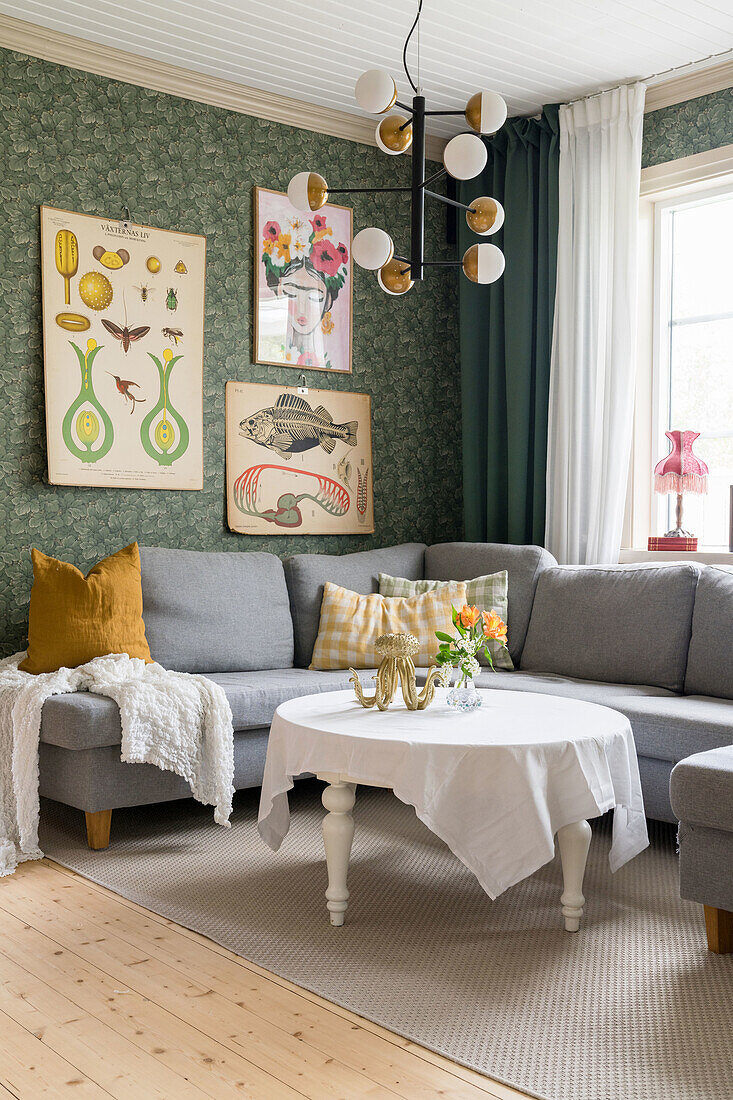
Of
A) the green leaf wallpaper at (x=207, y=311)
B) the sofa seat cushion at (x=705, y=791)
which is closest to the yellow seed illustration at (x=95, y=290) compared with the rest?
the green leaf wallpaper at (x=207, y=311)

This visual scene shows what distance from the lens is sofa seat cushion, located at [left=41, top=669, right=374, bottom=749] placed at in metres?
3.05

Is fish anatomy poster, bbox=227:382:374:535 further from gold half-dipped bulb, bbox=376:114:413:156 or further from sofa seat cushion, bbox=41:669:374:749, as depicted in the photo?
gold half-dipped bulb, bbox=376:114:413:156

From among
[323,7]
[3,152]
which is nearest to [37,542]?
[3,152]

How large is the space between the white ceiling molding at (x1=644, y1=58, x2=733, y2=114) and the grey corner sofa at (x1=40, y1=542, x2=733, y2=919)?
76.3 inches

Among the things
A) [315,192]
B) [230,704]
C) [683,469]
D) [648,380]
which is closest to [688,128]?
[648,380]

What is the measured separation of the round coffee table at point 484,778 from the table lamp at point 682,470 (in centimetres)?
162

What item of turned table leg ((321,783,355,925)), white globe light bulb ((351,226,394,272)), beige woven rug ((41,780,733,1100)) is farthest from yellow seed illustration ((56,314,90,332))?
turned table leg ((321,783,355,925))

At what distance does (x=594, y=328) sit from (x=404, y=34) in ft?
4.60

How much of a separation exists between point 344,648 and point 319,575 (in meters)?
0.38

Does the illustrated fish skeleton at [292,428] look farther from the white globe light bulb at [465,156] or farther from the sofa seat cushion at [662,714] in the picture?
the white globe light bulb at [465,156]

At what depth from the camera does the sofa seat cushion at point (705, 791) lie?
232 centimetres

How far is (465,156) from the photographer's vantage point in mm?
2701

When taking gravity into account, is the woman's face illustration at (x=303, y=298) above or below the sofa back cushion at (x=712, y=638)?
above

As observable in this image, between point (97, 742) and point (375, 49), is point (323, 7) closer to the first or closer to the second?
point (375, 49)
